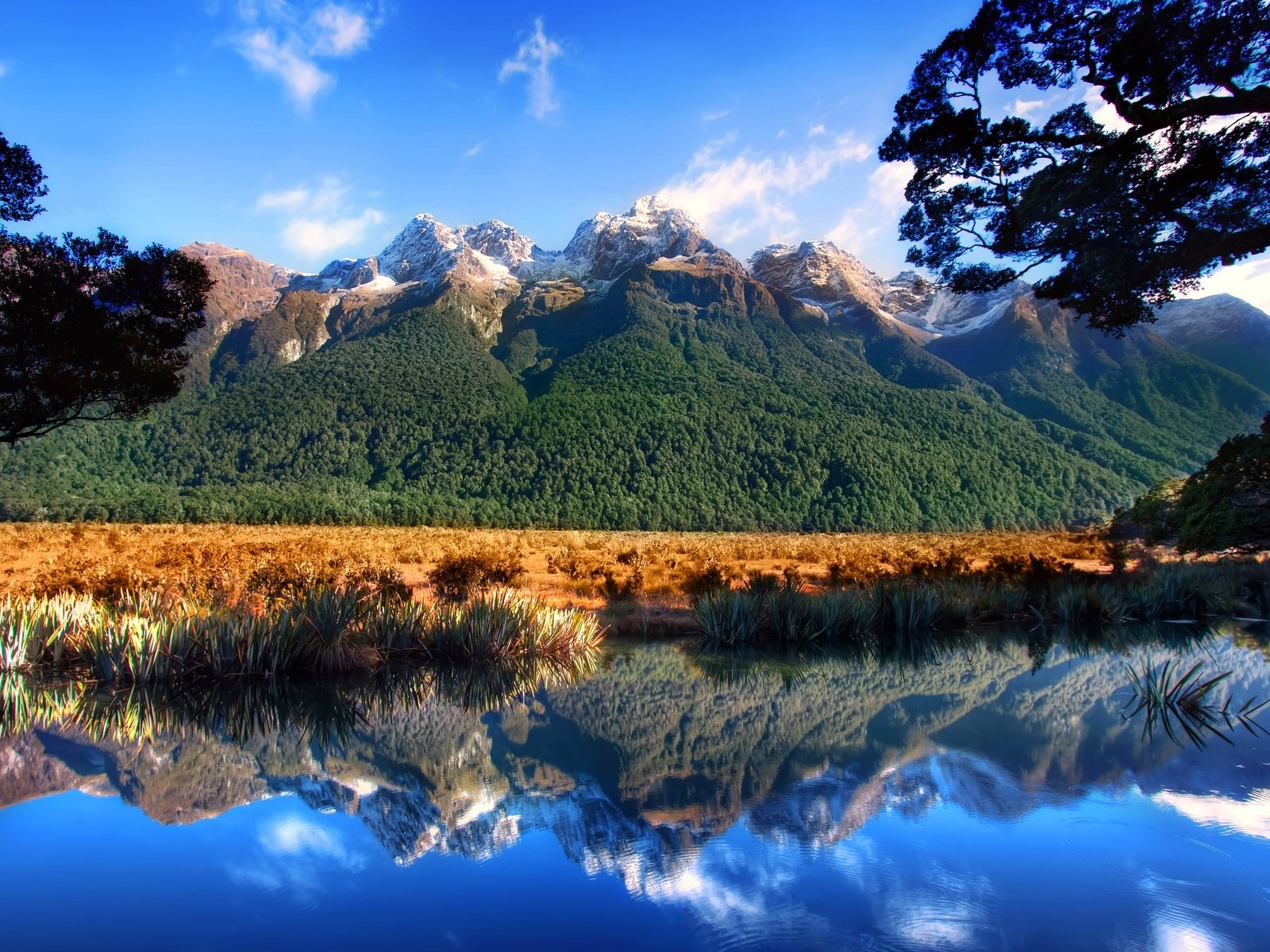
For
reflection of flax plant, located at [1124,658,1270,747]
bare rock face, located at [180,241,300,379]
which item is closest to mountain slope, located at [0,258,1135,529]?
bare rock face, located at [180,241,300,379]

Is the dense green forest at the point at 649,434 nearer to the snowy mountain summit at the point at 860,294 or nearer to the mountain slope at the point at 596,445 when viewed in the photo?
the mountain slope at the point at 596,445

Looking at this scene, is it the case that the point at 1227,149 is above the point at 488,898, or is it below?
above

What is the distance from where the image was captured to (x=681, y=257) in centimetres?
15150

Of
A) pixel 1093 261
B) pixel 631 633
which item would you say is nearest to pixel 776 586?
pixel 631 633

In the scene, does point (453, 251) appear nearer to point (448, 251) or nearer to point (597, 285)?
point (448, 251)

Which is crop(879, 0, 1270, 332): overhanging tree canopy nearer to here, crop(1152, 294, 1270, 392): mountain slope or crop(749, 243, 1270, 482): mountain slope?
crop(749, 243, 1270, 482): mountain slope

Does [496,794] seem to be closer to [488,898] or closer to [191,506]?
[488,898]

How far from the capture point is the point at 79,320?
44.7ft

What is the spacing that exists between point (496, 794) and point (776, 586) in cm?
915

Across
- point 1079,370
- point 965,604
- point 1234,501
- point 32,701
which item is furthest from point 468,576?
point 1079,370

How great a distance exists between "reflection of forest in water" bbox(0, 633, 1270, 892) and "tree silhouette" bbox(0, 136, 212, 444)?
9052mm

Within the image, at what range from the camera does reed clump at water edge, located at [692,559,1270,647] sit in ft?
35.4

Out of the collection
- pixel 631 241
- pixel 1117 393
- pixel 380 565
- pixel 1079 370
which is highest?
pixel 631 241

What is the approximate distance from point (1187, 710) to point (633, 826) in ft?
17.1
